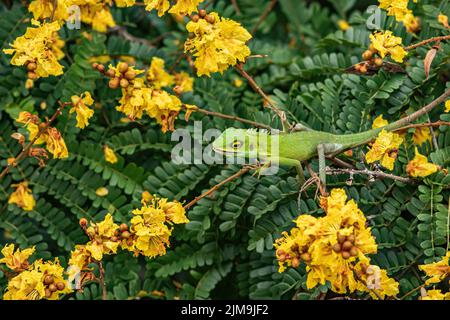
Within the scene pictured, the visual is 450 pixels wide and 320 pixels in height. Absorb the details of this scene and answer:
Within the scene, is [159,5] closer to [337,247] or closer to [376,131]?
[376,131]

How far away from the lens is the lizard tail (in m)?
2.38

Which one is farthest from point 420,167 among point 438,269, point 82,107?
point 82,107

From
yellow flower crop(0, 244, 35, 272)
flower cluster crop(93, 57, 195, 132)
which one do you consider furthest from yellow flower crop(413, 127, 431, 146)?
yellow flower crop(0, 244, 35, 272)

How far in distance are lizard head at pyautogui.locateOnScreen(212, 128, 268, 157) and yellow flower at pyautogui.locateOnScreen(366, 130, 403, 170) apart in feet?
1.29

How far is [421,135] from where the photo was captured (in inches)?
98.1

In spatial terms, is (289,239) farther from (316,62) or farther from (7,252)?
(316,62)

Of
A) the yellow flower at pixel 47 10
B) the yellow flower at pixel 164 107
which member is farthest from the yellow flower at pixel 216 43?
the yellow flower at pixel 47 10

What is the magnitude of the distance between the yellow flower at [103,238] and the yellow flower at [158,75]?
780 millimetres

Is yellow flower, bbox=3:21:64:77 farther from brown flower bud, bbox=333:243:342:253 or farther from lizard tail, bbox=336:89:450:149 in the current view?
brown flower bud, bbox=333:243:342:253

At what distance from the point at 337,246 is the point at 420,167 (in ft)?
2.00

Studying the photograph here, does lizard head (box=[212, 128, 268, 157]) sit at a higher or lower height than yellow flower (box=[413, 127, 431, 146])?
lower

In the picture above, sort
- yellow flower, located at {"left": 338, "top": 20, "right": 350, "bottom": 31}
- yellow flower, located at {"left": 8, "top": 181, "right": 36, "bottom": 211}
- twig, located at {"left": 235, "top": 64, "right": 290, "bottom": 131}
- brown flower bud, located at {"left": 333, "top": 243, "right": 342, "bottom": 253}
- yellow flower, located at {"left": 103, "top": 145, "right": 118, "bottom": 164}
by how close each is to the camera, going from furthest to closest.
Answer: yellow flower, located at {"left": 338, "top": 20, "right": 350, "bottom": 31}
yellow flower, located at {"left": 103, "top": 145, "right": 118, "bottom": 164}
yellow flower, located at {"left": 8, "top": 181, "right": 36, "bottom": 211}
twig, located at {"left": 235, "top": 64, "right": 290, "bottom": 131}
brown flower bud, located at {"left": 333, "top": 243, "right": 342, "bottom": 253}

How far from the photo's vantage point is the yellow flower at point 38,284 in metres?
2.00
